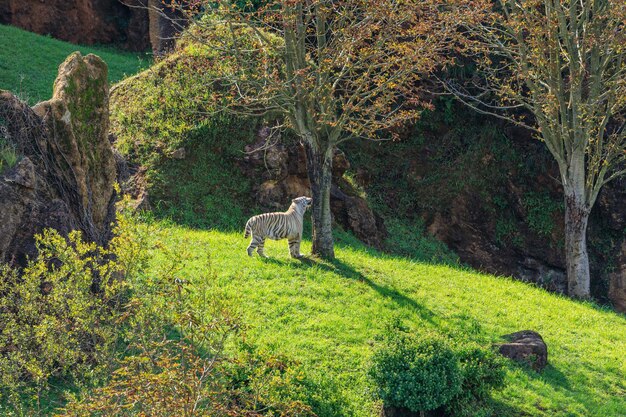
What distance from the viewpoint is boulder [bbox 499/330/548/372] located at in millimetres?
14273

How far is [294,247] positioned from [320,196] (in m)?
1.27

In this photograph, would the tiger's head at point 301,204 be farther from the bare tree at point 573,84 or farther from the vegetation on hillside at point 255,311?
the bare tree at point 573,84

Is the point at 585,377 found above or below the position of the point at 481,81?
below

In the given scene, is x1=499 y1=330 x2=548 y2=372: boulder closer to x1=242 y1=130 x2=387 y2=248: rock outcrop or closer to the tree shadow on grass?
the tree shadow on grass

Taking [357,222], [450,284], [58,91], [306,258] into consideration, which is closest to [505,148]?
[357,222]

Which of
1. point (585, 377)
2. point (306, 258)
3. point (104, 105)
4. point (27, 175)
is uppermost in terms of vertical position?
point (104, 105)

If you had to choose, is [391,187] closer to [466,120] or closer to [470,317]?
[466,120]

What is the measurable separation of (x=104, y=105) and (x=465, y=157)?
14207 millimetres

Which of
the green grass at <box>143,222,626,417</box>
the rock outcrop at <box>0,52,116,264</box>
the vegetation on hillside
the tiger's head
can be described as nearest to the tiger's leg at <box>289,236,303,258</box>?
the green grass at <box>143,222,626,417</box>

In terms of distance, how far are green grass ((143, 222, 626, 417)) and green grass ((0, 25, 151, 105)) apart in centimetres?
869

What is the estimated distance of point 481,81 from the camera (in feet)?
87.8

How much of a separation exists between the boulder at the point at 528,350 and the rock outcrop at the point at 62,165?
742 centimetres

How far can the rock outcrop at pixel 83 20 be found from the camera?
103ft

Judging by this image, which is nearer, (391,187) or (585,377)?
(585,377)
